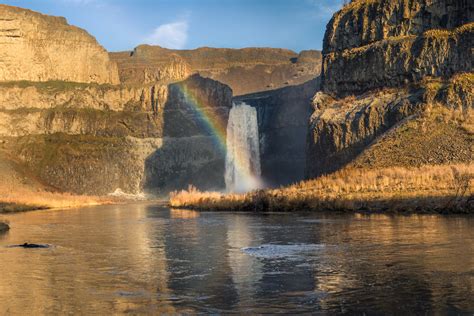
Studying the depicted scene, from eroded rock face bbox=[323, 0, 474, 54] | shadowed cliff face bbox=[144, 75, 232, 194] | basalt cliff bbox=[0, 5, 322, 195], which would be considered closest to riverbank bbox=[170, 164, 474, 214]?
eroded rock face bbox=[323, 0, 474, 54]

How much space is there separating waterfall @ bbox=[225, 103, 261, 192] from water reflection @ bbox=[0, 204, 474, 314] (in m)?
94.1

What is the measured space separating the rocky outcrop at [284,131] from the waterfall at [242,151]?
153 inches

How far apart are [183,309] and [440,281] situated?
5498 millimetres

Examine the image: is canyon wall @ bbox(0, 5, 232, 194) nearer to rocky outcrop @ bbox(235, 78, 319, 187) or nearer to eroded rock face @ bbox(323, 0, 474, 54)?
rocky outcrop @ bbox(235, 78, 319, 187)

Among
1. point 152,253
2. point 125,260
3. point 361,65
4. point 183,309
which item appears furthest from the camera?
point 361,65

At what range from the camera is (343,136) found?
67812 millimetres

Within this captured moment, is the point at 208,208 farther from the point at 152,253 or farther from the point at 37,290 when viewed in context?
the point at 37,290

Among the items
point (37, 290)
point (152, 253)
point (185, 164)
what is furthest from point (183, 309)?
point (185, 164)

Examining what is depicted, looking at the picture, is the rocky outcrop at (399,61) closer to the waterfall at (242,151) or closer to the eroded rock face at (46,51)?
the waterfall at (242,151)

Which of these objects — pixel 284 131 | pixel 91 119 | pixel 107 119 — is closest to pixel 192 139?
pixel 107 119

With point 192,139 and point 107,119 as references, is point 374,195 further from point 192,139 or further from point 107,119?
point 107,119

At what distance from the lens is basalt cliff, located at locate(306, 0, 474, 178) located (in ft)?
182

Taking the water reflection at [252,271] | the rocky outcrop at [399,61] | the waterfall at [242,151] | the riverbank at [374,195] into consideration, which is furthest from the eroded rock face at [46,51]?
the water reflection at [252,271]

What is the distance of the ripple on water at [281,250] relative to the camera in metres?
20.3
